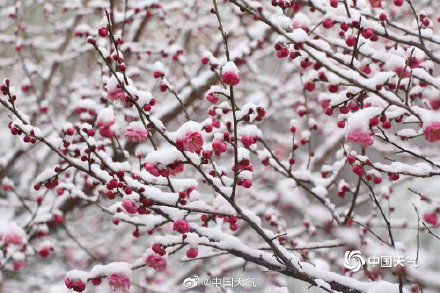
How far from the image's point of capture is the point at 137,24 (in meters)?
5.41

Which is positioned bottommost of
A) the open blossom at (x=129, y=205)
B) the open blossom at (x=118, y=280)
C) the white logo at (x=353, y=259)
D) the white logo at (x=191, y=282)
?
the open blossom at (x=118, y=280)

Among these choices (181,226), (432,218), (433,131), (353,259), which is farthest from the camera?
(432,218)

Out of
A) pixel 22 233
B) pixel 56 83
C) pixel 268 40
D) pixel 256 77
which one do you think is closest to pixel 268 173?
pixel 256 77

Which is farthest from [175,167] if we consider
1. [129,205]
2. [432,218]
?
[432,218]

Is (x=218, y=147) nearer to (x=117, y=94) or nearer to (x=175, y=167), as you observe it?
(x=175, y=167)

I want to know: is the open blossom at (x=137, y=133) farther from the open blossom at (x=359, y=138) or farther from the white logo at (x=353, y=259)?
the white logo at (x=353, y=259)

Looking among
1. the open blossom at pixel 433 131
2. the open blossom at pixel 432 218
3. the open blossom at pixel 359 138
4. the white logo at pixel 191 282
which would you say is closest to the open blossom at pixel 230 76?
the open blossom at pixel 359 138

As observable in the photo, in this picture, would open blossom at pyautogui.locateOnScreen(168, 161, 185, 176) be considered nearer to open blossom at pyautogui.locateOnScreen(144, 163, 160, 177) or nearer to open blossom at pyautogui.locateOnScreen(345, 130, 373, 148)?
open blossom at pyautogui.locateOnScreen(144, 163, 160, 177)

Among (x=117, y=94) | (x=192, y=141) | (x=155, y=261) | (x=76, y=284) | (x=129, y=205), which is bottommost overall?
(x=76, y=284)

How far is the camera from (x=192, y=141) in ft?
5.53

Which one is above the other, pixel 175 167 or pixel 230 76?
pixel 230 76

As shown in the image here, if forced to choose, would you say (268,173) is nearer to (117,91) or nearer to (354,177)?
(354,177)

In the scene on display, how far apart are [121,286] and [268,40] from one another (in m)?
3.81

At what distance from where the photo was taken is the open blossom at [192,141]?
1.66 metres
